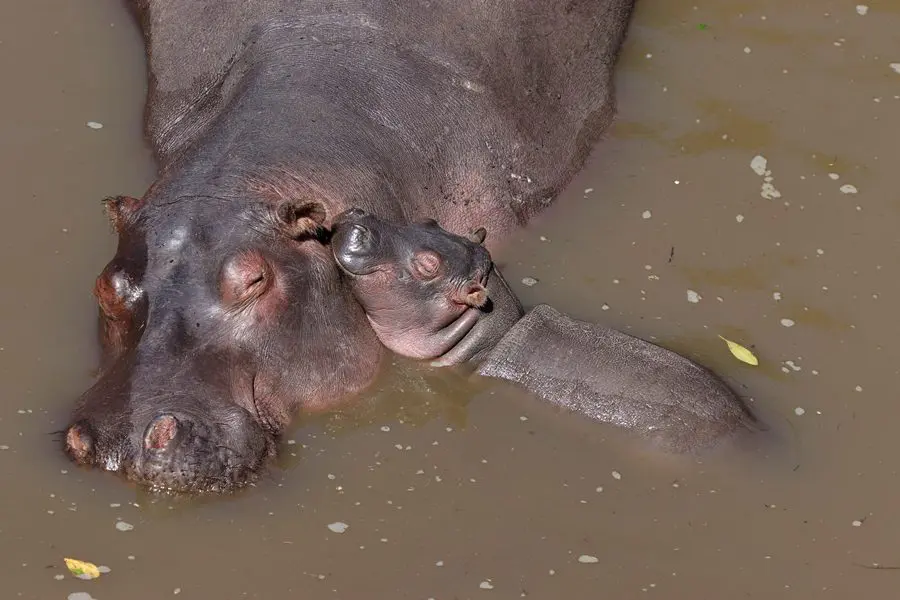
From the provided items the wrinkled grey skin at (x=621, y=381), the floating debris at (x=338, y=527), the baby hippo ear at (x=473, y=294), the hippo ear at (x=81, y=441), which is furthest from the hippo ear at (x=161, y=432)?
the wrinkled grey skin at (x=621, y=381)

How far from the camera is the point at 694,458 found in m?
6.39

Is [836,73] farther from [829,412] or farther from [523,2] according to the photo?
[829,412]

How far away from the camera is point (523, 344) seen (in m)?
6.66

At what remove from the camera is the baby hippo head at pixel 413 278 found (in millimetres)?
6281

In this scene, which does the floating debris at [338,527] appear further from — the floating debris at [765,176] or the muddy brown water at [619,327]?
the floating debris at [765,176]

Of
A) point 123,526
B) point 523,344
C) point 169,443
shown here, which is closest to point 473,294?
point 523,344

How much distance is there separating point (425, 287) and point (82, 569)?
83.3 inches

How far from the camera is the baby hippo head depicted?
6281 mm

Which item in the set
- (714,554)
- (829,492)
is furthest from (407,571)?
(829,492)

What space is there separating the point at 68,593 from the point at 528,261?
318 cm

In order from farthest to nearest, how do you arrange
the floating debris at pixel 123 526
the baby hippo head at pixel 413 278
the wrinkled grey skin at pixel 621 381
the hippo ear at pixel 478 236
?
1. the hippo ear at pixel 478 236
2. the wrinkled grey skin at pixel 621 381
3. the baby hippo head at pixel 413 278
4. the floating debris at pixel 123 526

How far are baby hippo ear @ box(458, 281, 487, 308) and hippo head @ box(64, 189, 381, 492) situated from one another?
692 mm

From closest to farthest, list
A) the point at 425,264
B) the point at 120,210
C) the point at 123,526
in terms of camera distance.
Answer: the point at 123,526 < the point at 120,210 < the point at 425,264

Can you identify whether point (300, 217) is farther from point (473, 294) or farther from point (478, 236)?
point (478, 236)
